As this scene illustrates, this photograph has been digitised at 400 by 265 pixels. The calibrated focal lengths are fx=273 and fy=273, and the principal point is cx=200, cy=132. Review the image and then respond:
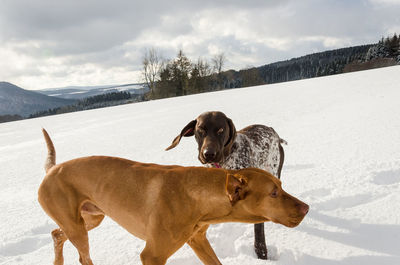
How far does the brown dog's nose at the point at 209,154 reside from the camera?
10.6 feet

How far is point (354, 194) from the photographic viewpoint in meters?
3.95

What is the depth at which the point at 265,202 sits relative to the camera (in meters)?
2.05

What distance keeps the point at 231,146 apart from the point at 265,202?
64.5 inches

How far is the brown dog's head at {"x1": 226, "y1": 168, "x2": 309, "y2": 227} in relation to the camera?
204cm

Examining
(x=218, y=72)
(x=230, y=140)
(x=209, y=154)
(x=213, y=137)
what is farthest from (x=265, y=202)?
(x=218, y=72)

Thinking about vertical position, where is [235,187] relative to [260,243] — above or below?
above

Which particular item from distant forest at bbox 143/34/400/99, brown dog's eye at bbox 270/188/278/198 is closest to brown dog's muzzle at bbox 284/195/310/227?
brown dog's eye at bbox 270/188/278/198

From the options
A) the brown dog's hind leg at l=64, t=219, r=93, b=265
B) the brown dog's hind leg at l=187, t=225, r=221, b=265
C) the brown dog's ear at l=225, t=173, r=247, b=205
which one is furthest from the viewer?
the brown dog's hind leg at l=64, t=219, r=93, b=265

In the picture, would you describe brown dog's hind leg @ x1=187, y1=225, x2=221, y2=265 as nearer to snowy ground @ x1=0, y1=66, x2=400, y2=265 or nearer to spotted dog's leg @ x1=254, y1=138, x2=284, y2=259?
snowy ground @ x1=0, y1=66, x2=400, y2=265

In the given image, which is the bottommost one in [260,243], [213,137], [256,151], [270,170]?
[260,243]

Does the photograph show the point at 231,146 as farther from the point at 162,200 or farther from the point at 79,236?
the point at 79,236

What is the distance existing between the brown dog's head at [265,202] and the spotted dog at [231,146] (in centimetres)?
96

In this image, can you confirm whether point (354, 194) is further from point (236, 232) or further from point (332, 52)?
point (332, 52)

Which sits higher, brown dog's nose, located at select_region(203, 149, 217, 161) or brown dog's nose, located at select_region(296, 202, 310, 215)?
brown dog's nose, located at select_region(203, 149, 217, 161)
